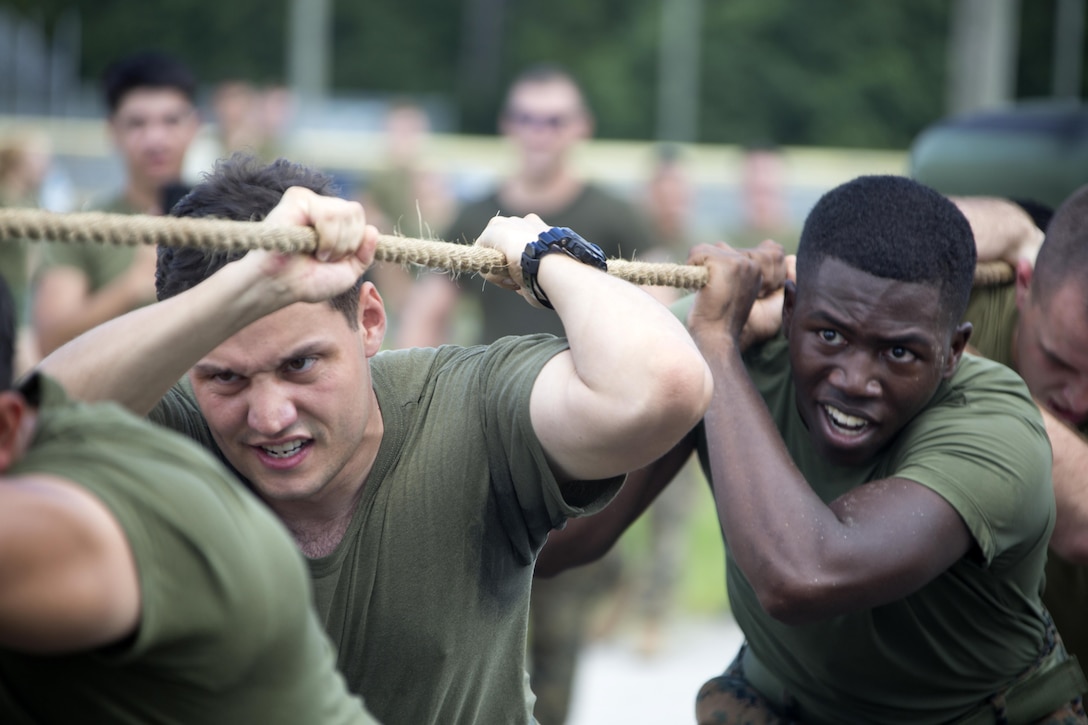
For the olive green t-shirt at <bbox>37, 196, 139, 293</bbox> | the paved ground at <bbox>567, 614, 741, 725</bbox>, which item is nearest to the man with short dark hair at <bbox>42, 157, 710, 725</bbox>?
the olive green t-shirt at <bbox>37, 196, 139, 293</bbox>

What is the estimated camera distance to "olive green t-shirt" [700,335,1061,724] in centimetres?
282

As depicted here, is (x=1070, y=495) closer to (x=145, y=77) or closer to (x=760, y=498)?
(x=760, y=498)

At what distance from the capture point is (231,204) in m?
2.51

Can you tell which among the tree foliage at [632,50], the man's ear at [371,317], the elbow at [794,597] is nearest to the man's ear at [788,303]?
the elbow at [794,597]

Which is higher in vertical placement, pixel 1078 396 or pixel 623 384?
pixel 623 384

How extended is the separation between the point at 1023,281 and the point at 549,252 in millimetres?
1523

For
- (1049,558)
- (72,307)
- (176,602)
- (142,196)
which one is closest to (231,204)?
(176,602)

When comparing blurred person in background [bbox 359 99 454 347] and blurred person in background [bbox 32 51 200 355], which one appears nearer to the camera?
blurred person in background [bbox 32 51 200 355]

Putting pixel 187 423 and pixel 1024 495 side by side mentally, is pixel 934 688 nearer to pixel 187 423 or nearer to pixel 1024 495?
pixel 1024 495

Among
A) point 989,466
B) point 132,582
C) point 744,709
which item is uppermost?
point 132,582

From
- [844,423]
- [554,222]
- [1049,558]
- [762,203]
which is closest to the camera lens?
[844,423]

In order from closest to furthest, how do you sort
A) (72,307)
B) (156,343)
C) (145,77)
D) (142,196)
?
(156,343)
(72,307)
(142,196)
(145,77)

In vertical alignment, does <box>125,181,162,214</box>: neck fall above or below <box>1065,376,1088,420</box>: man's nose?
above

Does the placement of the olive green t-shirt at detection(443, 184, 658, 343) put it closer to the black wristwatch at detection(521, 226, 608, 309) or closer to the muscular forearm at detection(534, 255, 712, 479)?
the black wristwatch at detection(521, 226, 608, 309)
